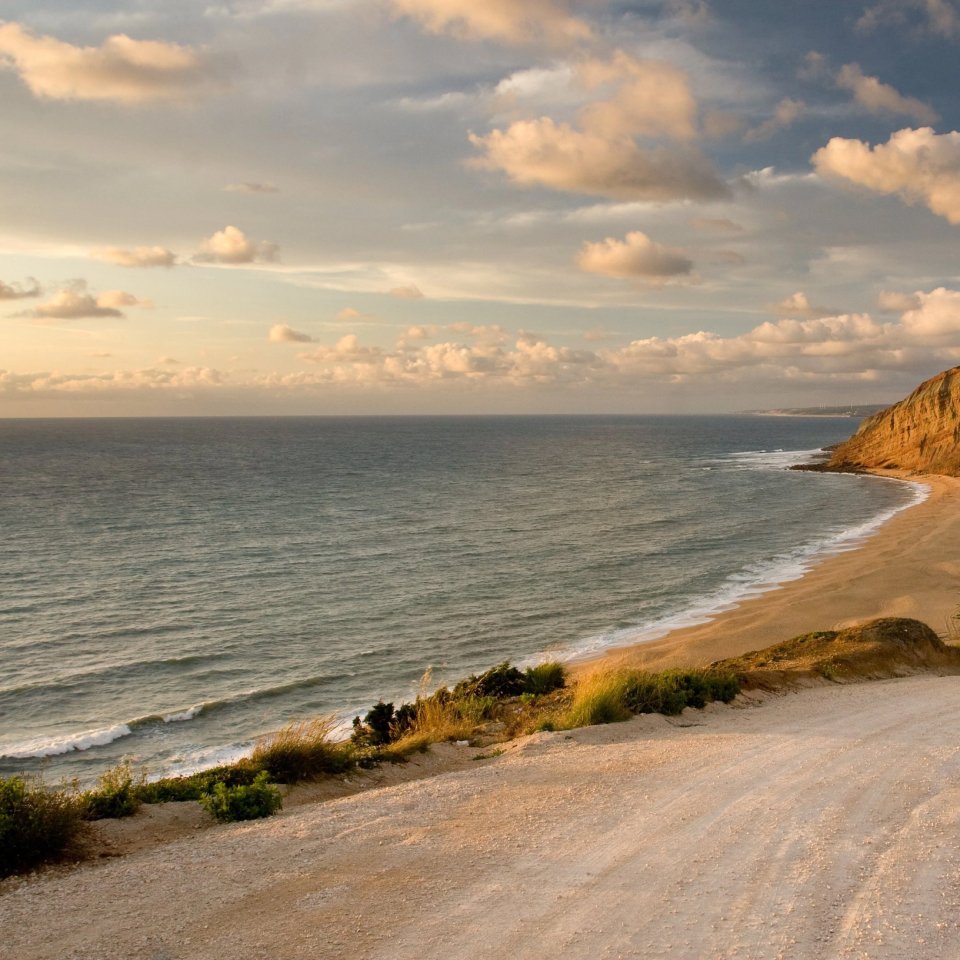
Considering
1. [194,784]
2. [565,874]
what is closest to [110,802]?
[194,784]

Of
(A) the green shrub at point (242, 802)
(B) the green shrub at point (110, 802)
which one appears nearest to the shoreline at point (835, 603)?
(A) the green shrub at point (242, 802)

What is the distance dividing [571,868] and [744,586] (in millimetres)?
32600

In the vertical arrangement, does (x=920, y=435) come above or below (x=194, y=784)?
above

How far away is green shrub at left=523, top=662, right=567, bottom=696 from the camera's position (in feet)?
59.6

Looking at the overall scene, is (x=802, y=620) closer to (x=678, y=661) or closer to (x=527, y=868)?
(x=678, y=661)

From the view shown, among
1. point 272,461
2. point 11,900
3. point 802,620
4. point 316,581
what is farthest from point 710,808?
point 272,461

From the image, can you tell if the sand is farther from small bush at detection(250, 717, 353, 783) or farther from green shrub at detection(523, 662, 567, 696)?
green shrub at detection(523, 662, 567, 696)

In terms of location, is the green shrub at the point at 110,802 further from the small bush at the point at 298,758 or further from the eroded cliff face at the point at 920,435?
the eroded cliff face at the point at 920,435

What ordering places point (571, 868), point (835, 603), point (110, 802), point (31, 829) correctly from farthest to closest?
point (835, 603) → point (110, 802) → point (31, 829) → point (571, 868)

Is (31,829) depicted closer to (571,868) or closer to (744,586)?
(571,868)

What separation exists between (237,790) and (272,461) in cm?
11918

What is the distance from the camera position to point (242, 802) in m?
9.58

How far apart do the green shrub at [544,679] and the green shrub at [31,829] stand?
11.0m

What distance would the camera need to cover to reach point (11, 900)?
23.4 feet
